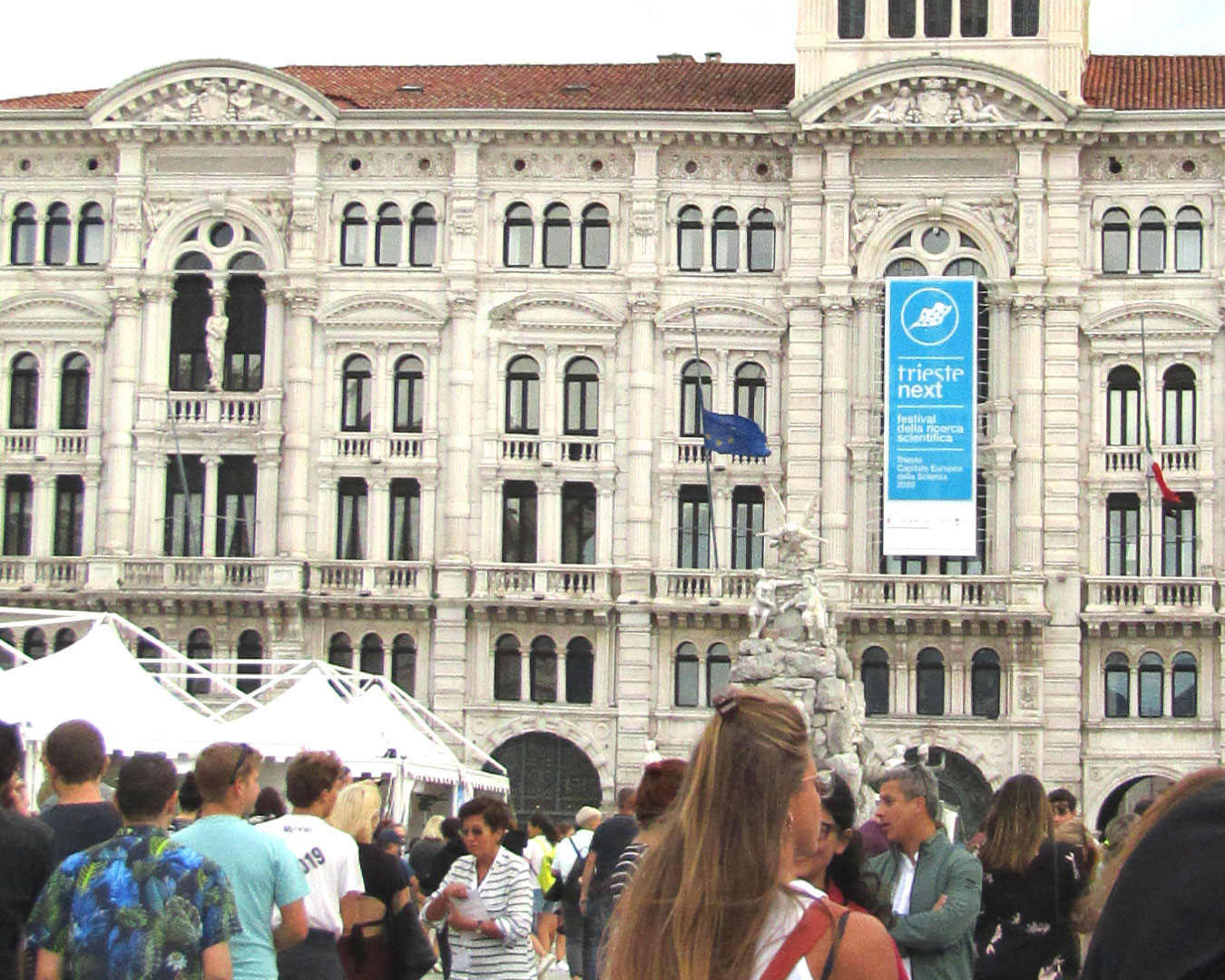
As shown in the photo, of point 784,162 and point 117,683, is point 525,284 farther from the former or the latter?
point 117,683

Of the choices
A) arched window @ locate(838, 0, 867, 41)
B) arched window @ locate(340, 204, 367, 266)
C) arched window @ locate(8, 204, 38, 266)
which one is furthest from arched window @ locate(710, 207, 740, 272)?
arched window @ locate(8, 204, 38, 266)

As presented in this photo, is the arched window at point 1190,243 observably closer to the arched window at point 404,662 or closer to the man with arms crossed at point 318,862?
the arched window at point 404,662

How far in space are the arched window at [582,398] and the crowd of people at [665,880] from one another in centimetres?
3458

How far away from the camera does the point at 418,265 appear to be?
50188mm

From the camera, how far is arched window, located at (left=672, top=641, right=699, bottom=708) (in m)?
48.7

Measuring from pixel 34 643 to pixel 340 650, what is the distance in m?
6.77

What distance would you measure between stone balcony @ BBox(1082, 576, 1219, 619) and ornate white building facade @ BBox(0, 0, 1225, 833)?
0.24 ft

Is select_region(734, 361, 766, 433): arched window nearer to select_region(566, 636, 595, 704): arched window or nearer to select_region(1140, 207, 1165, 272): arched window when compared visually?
select_region(566, 636, 595, 704): arched window

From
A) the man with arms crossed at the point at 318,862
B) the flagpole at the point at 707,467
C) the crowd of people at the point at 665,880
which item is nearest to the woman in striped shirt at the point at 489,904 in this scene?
the crowd of people at the point at 665,880

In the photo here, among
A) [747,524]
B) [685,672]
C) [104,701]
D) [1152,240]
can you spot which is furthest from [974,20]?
[104,701]

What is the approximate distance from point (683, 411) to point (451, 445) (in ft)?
15.7

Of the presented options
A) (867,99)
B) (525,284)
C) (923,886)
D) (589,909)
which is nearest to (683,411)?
(525,284)

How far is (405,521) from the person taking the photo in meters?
49.8

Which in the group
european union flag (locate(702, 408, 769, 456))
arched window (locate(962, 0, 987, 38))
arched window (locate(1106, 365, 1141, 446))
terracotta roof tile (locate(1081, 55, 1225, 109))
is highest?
arched window (locate(962, 0, 987, 38))
